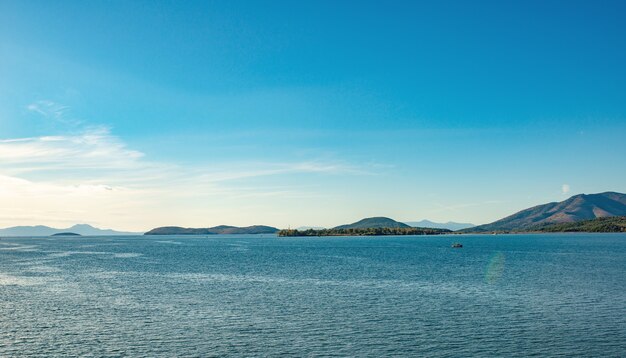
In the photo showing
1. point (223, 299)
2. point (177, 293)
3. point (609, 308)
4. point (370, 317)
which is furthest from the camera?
point (177, 293)

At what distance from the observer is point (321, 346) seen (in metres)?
46.6

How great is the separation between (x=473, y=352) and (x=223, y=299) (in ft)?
138

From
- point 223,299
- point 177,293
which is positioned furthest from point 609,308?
point 177,293

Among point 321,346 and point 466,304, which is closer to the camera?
point 321,346

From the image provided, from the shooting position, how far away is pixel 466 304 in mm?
68938

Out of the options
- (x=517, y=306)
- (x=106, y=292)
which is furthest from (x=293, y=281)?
(x=517, y=306)

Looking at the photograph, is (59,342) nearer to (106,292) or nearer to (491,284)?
(106,292)

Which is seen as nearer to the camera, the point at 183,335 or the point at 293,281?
the point at 183,335

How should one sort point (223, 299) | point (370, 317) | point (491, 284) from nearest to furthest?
point (370, 317)
point (223, 299)
point (491, 284)

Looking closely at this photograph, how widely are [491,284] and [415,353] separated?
53.9 metres

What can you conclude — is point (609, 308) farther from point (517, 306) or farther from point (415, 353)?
point (415, 353)

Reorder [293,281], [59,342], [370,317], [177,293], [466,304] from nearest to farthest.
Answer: [59,342] → [370,317] → [466,304] → [177,293] → [293,281]

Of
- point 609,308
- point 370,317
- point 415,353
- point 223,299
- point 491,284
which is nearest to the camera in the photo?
point 415,353

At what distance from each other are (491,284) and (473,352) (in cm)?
5144
